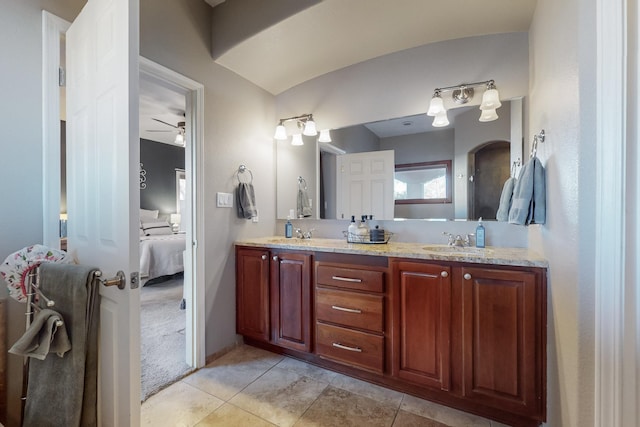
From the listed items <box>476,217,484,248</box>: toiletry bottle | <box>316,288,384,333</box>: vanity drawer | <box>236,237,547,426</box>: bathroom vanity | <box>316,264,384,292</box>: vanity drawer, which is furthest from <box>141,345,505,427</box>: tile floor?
<box>476,217,484,248</box>: toiletry bottle

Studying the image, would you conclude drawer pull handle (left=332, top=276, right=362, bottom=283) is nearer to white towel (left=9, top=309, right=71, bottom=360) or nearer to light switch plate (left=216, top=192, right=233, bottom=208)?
light switch plate (left=216, top=192, right=233, bottom=208)

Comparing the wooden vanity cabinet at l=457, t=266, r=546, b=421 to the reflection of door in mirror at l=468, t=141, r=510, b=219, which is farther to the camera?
the reflection of door in mirror at l=468, t=141, r=510, b=219

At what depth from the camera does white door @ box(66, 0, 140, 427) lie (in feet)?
2.89

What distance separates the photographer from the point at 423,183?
7.04 feet

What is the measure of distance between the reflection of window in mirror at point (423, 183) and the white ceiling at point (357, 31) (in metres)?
0.93

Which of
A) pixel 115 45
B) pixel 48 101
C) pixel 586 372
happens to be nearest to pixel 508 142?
pixel 586 372

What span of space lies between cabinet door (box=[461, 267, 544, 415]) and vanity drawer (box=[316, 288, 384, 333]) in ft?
1.65

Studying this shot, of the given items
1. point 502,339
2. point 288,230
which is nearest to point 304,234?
point 288,230

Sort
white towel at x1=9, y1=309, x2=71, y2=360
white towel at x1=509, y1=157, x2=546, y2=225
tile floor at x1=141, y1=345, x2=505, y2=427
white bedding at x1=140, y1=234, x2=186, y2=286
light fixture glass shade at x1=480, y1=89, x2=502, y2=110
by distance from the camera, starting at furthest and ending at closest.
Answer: white bedding at x1=140, y1=234, x2=186, y2=286 < light fixture glass shade at x1=480, y1=89, x2=502, y2=110 < tile floor at x1=141, y1=345, x2=505, y2=427 < white towel at x1=509, y1=157, x2=546, y2=225 < white towel at x1=9, y1=309, x2=71, y2=360

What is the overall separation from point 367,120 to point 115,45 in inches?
71.9

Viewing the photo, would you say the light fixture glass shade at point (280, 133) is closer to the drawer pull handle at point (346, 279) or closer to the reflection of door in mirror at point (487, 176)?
the drawer pull handle at point (346, 279)

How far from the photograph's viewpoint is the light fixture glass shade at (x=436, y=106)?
198 centimetres

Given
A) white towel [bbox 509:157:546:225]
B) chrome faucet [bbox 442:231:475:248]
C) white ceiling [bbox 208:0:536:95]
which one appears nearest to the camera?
white towel [bbox 509:157:546:225]

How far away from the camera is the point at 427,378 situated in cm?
157
